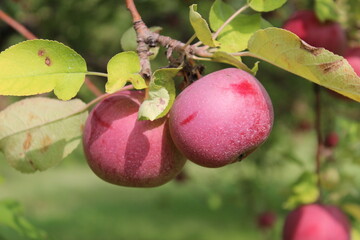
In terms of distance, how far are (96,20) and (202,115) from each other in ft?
7.95

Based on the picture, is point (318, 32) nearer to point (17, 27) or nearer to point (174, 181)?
point (17, 27)

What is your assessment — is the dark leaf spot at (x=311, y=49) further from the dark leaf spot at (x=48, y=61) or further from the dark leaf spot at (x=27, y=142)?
the dark leaf spot at (x=27, y=142)

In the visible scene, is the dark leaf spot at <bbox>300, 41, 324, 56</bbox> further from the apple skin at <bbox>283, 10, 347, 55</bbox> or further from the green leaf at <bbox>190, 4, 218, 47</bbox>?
the apple skin at <bbox>283, 10, 347, 55</bbox>

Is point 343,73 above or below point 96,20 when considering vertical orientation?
above

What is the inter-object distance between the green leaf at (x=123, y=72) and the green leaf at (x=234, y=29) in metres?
0.21

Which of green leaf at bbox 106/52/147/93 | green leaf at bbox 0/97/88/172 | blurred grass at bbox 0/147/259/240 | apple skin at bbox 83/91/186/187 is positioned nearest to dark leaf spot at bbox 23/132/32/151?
green leaf at bbox 0/97/88/172

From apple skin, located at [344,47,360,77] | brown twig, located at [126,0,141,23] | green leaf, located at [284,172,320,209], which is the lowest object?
green leaf, located at [284,172,320,209]

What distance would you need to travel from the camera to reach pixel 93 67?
2.58 m

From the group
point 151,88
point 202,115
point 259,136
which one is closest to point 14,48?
point 151,88

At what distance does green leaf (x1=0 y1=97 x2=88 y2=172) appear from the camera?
4.31 ft

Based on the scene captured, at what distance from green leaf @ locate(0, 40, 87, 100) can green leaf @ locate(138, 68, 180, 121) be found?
0.16 meters

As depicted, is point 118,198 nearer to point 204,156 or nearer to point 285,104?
point 285,104

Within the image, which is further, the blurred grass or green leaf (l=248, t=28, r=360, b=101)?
the blurred grass

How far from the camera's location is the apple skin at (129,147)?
1.20 meters
